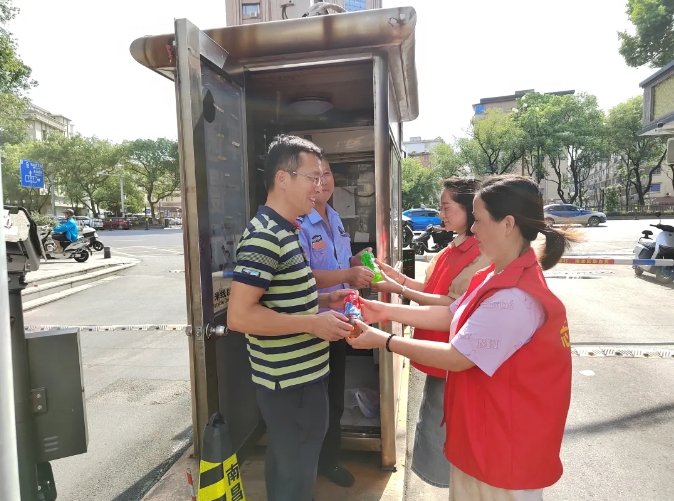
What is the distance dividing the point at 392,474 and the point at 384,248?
58.1 inches

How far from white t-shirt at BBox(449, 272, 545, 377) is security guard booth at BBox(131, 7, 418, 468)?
120cm

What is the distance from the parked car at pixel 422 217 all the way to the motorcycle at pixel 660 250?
12935 millimetres

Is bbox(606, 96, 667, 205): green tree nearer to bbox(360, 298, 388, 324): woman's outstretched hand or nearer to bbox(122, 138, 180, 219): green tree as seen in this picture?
bbox(122, 138, 180, 219): green tree

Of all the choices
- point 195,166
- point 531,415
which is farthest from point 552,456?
point 195,166

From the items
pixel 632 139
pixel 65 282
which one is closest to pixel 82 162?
pixel 65 282

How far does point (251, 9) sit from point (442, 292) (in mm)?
41193

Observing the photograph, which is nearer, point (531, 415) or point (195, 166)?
point (531, 415)

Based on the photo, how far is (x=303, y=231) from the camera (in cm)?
248

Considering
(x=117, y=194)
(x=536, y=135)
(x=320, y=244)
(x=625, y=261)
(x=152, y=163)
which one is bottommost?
(x=625, y=261)

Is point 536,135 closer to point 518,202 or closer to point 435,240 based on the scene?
point 435,240

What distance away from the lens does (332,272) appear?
242 cm

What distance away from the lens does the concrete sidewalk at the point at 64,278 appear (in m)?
8.92

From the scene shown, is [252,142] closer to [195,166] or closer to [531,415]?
[195,166]

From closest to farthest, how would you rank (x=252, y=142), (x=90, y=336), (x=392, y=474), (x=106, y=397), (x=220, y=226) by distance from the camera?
(x=220, y=226), (x=392, y=474), (x=252, y=142), (x=106, y=397), (x=90, y=336)
